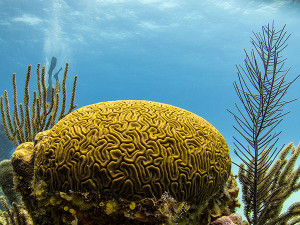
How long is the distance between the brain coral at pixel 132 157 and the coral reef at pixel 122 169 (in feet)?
0.03

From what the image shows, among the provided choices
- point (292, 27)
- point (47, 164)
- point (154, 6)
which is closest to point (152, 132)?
point (47, 164)

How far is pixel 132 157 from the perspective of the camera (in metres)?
2.50

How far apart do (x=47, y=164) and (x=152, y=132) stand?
4.17ft

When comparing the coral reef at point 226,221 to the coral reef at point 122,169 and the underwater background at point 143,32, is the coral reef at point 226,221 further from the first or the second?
the underwater background at point 143,32

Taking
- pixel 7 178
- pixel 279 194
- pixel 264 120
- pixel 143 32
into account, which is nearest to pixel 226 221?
pixel 279 194

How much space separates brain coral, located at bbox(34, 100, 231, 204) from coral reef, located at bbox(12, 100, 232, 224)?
0.01 metres

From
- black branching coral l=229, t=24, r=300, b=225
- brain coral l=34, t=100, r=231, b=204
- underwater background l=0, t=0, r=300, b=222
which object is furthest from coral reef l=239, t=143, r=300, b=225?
underwater background l=0, t=0, r=300, b=222

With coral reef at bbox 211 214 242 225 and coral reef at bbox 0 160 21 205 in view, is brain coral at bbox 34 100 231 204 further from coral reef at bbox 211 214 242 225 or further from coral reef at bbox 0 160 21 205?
coral reef at bbox 0 160 21 205

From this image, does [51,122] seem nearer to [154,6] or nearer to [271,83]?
[271,83]

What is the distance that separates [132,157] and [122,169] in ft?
0.54

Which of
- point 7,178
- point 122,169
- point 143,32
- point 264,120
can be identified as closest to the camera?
point 122,169

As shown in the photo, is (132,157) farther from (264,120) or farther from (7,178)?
(7,178)

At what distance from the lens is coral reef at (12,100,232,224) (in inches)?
93.5

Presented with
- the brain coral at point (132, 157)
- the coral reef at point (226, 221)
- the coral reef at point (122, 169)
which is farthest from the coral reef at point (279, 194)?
the brain coral at point (132, 157)
